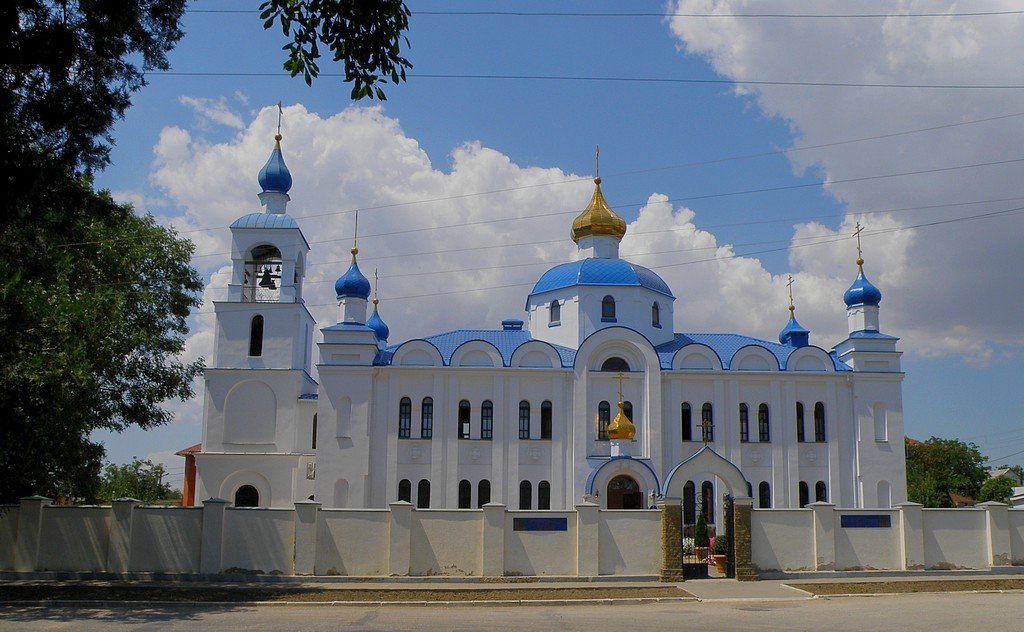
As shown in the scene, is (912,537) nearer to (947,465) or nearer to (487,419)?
(487,419)

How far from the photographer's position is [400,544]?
63.4 feet

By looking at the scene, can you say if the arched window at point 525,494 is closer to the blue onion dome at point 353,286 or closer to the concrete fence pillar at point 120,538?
the blue onion dome at point 353,286

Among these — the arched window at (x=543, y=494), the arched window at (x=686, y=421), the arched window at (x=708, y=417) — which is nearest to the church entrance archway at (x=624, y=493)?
the arched window at (x=543, y=494)

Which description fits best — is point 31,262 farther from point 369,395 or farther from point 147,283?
point 369,395

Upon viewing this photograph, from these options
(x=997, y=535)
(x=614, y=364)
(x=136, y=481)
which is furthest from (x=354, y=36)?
(x=136, y=481)

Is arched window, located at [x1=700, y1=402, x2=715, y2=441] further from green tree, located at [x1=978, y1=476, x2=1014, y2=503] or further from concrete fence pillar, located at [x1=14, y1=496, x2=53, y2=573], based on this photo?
green tree, located at [x1=978, y1=476, x2=1014, y2=503]

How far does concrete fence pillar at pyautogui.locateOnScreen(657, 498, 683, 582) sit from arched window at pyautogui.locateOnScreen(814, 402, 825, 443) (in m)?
13.1

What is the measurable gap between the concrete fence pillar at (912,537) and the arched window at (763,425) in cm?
991

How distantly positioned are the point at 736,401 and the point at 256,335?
54.3 feet

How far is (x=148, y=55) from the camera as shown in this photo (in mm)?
9078

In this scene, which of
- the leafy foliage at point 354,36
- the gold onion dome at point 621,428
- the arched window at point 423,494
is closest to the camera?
the leafy foliage at point 354,36

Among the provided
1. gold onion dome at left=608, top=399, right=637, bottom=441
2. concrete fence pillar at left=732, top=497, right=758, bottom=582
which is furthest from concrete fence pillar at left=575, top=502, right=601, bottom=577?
gold onion dome at left=608, top=399, right=637, bottom=441

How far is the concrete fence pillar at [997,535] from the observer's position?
822 inches

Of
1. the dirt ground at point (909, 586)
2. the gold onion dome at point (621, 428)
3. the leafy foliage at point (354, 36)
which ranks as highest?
the leafy foliage at point (354, 36)
